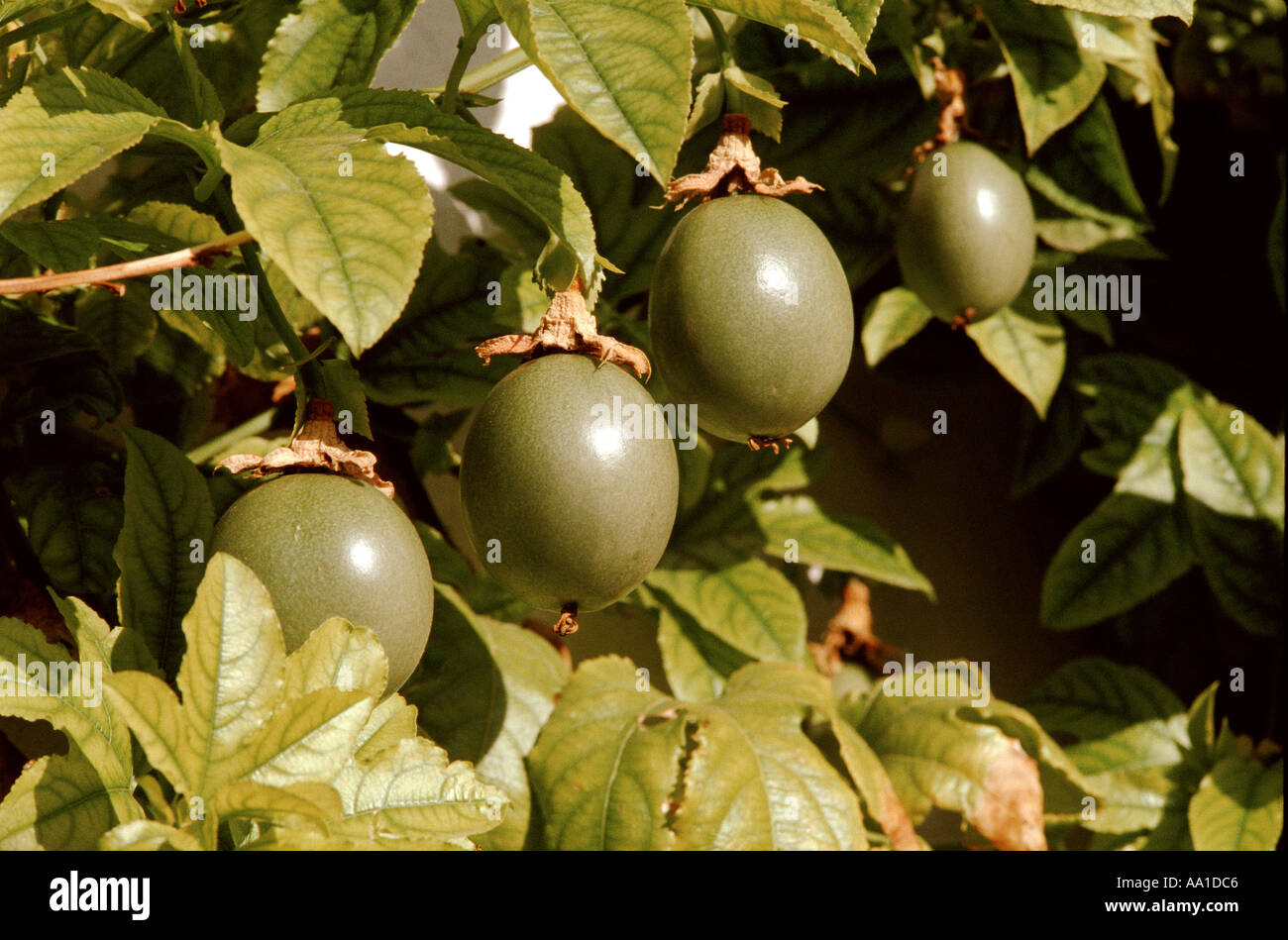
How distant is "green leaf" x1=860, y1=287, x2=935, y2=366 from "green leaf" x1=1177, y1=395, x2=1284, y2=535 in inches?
12.6

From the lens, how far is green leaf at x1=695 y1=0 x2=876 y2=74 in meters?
0.53

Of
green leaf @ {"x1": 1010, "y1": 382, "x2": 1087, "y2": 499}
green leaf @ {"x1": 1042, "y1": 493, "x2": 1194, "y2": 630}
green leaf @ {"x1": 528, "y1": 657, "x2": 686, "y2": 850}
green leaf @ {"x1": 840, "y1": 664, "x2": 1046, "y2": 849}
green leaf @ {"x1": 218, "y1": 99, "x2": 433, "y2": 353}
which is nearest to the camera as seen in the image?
green leaf @ {"x1": 218, "y1": 99, "x2": 433, "y2": 353}

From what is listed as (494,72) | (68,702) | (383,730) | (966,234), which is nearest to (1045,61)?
(966,234)

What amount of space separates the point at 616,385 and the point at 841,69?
595 millimetres

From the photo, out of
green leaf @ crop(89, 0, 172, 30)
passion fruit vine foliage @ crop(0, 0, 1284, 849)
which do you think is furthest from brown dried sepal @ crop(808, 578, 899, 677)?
green leaf @ crop(89, 0, 172, 30)

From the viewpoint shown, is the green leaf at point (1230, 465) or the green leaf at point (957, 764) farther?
the green leaf at point (1230, 465)

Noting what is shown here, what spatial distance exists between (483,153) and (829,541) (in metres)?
0.69

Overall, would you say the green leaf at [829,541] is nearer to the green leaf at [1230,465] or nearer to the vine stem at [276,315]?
the green leaf at [1230,465]

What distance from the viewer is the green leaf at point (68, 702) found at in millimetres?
534

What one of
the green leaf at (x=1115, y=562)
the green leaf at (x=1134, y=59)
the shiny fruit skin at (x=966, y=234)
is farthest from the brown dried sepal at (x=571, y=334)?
the green leaf at (x=1115, y=562)

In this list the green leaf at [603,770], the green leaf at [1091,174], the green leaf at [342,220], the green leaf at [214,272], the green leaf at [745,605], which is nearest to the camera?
the green leaf at [342,220]

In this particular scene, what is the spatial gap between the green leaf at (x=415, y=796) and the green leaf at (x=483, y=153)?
26cm

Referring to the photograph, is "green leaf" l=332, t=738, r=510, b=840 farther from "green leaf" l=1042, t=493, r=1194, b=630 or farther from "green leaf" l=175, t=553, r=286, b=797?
"green leaf" l=1042, t=493, r=1194, b=630
